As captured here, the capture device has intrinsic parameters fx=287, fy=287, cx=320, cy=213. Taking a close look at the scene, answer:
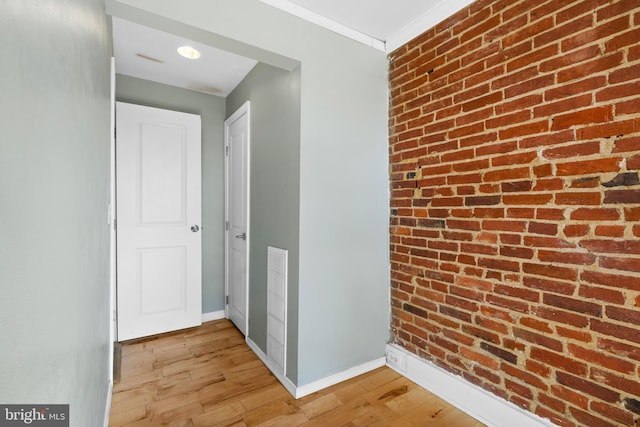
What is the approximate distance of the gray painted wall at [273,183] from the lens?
1983mm

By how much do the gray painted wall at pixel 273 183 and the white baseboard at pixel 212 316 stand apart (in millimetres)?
861

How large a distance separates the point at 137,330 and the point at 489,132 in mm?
3371

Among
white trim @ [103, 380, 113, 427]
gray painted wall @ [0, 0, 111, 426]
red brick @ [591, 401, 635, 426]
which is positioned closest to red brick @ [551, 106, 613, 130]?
red brick @ [591, 401, 635, 426]

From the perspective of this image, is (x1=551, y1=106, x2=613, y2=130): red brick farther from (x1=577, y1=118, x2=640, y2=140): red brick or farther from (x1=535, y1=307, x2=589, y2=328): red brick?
(x1=535, y1=307, x2=589, y2=328): red brick

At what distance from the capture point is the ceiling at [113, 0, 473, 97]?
192 cm

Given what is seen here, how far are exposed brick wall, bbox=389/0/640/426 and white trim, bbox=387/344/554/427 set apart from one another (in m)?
0.06

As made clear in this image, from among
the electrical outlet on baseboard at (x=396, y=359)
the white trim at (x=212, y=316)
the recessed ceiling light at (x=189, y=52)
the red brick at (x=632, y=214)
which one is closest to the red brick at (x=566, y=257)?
Result: the red brick at (x=632, y=214)

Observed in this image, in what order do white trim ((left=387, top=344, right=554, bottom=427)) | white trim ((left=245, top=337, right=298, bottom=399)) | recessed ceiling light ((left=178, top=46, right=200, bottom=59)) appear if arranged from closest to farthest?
white trim ((left=387, top=344, right=554, bottom=427)) < white trim ((left=245, top=337, right=298, bottom=399)) < recessed ceiling light ((left=178, top=46, right=200, bottom=59))

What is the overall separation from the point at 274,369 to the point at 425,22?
109 inches

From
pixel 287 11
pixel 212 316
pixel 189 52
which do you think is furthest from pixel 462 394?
pixel 189 52

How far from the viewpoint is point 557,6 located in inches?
55.1

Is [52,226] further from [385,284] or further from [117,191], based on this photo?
[117,191]

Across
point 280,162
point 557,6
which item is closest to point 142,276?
point 280,162

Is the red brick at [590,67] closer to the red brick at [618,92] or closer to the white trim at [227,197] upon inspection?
the red brick at [618,92]
